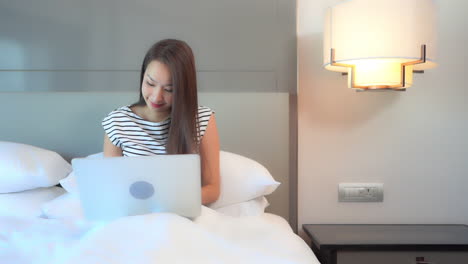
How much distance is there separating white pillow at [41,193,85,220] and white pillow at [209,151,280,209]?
1.45 ft

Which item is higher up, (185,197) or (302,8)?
(302,8)

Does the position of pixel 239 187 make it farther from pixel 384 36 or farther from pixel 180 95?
pixel 384 36

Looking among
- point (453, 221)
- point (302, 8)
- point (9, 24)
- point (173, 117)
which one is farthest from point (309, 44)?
point (9, 24)

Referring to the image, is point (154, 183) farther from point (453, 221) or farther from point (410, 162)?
point (453, 221)

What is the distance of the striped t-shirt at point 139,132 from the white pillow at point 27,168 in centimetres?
29

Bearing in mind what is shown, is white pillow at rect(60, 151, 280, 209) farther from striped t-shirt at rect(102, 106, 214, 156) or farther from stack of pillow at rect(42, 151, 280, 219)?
striped t-shirt at rect(102, 106, 214, 156)

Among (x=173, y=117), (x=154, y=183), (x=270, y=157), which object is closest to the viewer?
(x=154, y=183)

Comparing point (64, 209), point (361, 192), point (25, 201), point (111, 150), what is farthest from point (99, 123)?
point (361, 192)

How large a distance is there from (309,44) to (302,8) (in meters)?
0.17

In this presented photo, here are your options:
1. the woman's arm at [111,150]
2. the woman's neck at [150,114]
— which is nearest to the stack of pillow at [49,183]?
the woman's arm at [111,150]

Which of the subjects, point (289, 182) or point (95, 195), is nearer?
point (95, 195)

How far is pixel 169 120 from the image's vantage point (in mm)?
1539

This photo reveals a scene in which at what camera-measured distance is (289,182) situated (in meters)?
1.92

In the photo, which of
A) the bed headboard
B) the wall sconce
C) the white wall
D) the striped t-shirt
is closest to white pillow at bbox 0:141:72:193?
the bed headboard
